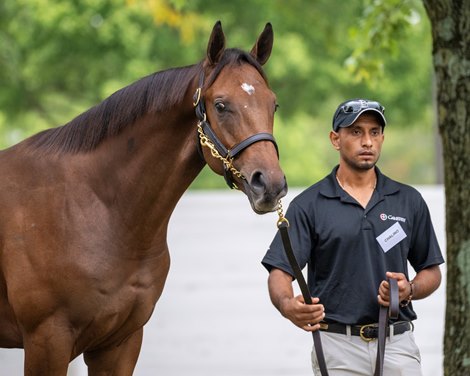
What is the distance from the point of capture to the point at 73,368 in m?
6.96

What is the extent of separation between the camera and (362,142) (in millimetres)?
3936

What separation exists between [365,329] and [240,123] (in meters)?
0.97

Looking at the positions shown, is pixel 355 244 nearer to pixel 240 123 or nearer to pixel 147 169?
pixel 240 123

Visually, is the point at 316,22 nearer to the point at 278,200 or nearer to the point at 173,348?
the point at 173,348

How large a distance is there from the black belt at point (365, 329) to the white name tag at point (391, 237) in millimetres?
312

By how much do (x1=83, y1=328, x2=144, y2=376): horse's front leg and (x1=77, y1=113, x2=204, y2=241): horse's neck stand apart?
541 mm

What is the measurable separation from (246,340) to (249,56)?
142 inches

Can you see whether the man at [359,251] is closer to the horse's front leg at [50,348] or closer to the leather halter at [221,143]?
the leather halter at [221,143]

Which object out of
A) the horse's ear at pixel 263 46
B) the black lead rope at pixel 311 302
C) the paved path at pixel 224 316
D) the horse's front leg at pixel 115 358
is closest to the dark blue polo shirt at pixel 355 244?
the black lead rope at pixel 311 302

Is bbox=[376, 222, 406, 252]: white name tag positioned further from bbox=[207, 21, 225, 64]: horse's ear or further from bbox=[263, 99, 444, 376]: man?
Result: bbox=[207, 21, 225, 64]: horse's ear

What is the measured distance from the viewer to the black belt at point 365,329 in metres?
3.86

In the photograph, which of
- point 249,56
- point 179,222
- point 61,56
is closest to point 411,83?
point 61,56

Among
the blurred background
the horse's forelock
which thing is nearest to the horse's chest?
the horse's forelock

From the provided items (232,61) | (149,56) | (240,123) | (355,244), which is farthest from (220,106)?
(149,56)
